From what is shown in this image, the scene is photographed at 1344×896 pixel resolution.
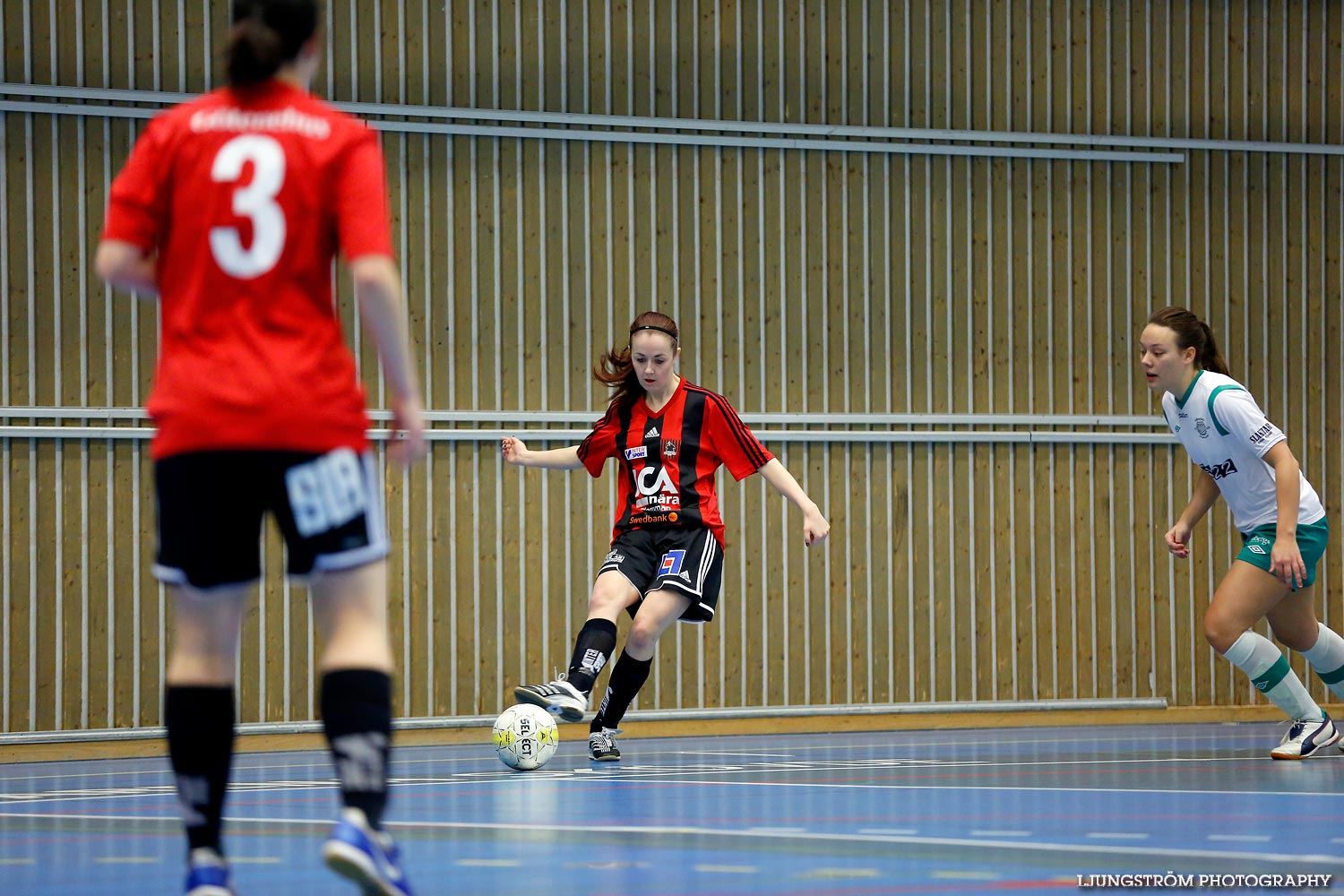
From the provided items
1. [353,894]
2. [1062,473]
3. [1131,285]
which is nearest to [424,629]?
[1062,473]

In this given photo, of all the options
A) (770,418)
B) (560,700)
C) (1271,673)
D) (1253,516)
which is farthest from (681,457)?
(770,418)

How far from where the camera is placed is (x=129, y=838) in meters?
4.47

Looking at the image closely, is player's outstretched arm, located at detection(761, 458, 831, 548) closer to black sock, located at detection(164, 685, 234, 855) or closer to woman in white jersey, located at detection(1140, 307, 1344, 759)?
woman in white jersey, located at detection(1140, 307, 1344, 759)

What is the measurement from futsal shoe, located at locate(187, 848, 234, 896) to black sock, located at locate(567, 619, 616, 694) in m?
3.79

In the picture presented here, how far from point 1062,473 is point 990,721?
1.74m

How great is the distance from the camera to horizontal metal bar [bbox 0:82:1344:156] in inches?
383

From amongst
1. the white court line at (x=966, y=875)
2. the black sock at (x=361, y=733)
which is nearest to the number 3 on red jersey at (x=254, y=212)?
the black sock at (x=361, y=733)

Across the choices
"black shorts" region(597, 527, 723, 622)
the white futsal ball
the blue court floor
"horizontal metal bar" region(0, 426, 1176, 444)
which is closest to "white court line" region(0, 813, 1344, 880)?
the blue court floor

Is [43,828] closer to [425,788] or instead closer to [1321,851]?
[425,788]

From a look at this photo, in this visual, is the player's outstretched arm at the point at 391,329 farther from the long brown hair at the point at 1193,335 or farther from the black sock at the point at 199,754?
the long brown hair at the point at 1193,335

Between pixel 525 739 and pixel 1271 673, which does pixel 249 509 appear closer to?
pixel 525 739

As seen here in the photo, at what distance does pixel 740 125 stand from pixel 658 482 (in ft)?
13.9

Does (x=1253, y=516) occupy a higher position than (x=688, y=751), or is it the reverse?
(x=1253, y=516)

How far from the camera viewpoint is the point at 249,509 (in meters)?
2.83
